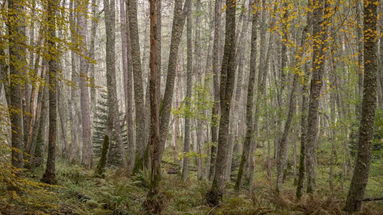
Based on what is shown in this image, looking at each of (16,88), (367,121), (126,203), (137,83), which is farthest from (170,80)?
(367,121)

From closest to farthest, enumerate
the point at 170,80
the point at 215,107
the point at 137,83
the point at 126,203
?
the point at 126,203 < the point at 170,80 < the point at 137,83 < the point at 215,107

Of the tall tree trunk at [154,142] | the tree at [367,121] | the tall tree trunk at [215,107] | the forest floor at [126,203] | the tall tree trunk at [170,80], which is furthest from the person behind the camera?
the tall tree trunk at [215,107]

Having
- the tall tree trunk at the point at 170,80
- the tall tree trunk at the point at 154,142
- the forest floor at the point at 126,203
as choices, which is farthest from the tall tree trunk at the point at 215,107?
the tall tree trunk at the point at 154,142

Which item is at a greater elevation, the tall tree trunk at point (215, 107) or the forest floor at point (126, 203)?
the tall tree trunk at point (215, 107)

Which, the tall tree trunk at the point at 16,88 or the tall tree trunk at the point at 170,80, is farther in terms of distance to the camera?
the tall tree trunk at the point at 170,80

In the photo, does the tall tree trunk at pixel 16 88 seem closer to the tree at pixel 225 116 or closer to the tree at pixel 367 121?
the tree at pixel 225 116

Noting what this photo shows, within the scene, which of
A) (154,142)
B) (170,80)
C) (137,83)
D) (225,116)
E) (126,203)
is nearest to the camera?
(154,142)

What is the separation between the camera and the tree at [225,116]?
24.3ft

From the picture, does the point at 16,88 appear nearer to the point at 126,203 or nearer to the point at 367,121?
the point at 126,203

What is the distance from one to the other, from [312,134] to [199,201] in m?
3.60

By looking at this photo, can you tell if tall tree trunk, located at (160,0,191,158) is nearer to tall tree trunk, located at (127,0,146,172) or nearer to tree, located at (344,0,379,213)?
tall tree trunk, located at (127,0,146,172)

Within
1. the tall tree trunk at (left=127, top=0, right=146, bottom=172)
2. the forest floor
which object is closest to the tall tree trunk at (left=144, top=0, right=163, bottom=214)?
the forest floor

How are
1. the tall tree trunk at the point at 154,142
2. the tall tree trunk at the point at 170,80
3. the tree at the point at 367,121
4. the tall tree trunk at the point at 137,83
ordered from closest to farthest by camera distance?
the tall tree trunk at the point at 154,142 < the tree at the point at 367,121 < the tall tree trunk at the point at 170,80 < the tall tree trunk at the point at 137,83

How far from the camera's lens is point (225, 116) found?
7555 mm
